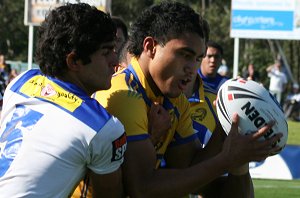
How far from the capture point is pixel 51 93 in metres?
3.98

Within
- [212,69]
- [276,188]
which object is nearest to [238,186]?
[212,69]

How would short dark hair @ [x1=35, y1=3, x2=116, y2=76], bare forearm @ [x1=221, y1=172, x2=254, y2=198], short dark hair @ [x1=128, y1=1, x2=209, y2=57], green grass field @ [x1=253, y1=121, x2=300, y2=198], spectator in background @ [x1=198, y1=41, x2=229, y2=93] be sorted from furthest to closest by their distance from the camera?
1. green grass field @ [x1=253, y1=121, x2=300, y2=198]
2. spectator in background @ [x1=198, y1=41, x2=229, y2=93]
3. bare forearm @ [x1=221, y1=172, x2=254, y2=198]
4. short dark hair @ [x1=128, y1=1, x2=209, y2=57]
5. short dark hair @ [x1=35, y1=3, x2=116, y2=76]

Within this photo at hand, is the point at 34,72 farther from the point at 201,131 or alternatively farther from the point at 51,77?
the point at 201,131

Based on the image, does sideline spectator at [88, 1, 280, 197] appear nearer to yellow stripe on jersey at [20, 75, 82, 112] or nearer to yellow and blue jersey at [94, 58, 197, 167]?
yellow and blue jersey at [94, 58, 197, 167]

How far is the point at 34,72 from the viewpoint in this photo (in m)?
4.39

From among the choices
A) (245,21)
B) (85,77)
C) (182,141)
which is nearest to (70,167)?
(85,77)

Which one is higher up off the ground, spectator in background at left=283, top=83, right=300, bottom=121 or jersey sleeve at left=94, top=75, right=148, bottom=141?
jersey sleeve at left=94, top=75, right=148, bottom=141

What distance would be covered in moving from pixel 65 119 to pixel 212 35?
148 feet

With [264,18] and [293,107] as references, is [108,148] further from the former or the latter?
[293,107]

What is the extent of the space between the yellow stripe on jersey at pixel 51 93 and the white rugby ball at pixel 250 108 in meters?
0.92

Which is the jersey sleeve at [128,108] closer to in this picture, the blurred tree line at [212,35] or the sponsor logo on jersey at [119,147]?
the sponsor logo on jersey at [119,147]

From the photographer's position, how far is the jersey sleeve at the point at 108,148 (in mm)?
3820

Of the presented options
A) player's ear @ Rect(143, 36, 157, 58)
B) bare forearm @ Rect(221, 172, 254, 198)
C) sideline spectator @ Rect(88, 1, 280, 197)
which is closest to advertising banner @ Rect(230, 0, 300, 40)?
bare forearm @ Rect(221, 172, 254, 198)

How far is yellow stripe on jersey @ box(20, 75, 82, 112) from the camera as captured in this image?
3.90 meters
